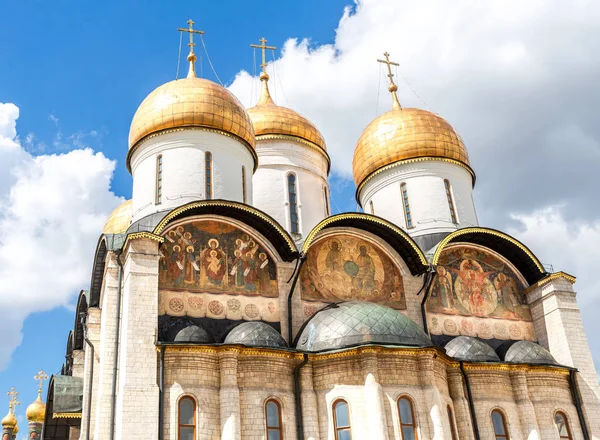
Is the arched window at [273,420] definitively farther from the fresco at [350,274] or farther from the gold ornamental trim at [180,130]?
the gold ornamental trim at [180,130]

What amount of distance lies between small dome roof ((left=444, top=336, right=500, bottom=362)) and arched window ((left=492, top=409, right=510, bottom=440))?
0.97 metres

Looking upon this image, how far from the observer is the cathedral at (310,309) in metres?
11.0

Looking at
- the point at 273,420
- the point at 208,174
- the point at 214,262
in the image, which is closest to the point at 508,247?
the point at 214,262

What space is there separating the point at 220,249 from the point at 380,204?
531cm

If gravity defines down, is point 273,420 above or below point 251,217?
below

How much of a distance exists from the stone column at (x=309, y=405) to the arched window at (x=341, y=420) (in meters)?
0.29

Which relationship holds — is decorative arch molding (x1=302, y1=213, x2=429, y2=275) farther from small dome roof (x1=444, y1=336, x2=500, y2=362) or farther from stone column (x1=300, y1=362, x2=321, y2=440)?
stone column (x1=300, y1=362, x2=321, y2=440)

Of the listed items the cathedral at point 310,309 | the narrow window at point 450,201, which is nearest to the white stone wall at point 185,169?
the cathedral at point 310,309

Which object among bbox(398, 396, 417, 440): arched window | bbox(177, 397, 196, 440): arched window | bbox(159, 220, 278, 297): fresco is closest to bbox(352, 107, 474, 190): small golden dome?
bbox(159, 220, 278, 297): fresco

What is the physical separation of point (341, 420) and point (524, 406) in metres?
3.87

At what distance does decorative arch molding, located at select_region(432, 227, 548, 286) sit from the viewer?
14383mm

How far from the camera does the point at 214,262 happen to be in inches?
491

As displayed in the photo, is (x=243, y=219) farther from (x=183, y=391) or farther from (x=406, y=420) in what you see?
(x=406, y=420)

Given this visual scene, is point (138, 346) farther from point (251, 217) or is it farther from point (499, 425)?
point (499, 425)
